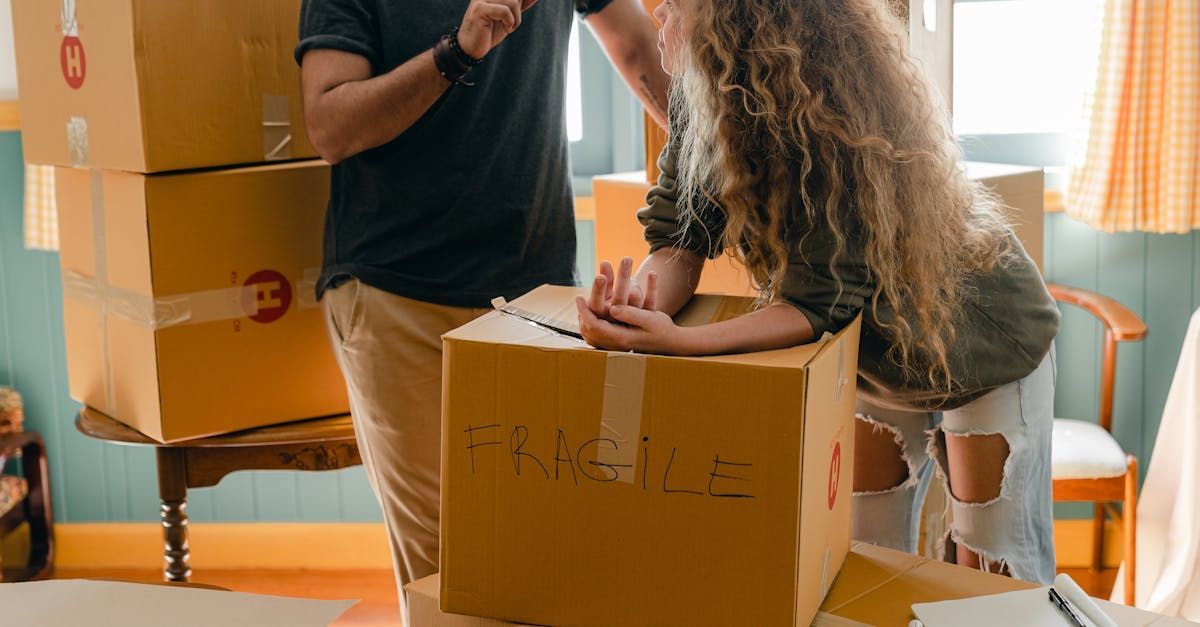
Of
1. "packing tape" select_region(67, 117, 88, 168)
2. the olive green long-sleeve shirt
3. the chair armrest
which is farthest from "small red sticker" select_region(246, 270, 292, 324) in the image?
the chair armrest

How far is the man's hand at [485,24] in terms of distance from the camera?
4.75ft

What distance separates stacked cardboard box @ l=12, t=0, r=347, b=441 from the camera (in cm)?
170

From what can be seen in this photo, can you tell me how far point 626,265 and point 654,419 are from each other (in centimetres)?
17

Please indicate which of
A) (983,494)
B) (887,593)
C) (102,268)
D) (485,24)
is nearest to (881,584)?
(887,593)

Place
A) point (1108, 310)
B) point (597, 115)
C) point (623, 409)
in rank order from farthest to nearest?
point (597, 115) < point (1108, 310) < point (623, 409)

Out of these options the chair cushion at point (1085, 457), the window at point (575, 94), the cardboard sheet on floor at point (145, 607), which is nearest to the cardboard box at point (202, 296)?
the cardboard sheet on floor at point (145, 607)

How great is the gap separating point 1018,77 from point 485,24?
2.07m

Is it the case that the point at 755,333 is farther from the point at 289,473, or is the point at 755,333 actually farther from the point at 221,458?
the point at 289,473

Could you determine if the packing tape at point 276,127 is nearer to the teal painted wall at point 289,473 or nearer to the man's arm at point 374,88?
the man's arm at point 374,88

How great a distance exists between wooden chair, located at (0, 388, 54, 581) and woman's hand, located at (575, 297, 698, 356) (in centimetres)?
245

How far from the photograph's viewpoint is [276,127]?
1820 millimetres

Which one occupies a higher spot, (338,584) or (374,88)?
(374,88)

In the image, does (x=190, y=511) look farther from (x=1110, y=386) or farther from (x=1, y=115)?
(x=1110, y=386)

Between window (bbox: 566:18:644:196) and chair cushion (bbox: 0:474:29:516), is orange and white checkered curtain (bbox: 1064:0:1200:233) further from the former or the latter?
chair cushion (bbox: 0:474:29:516)
